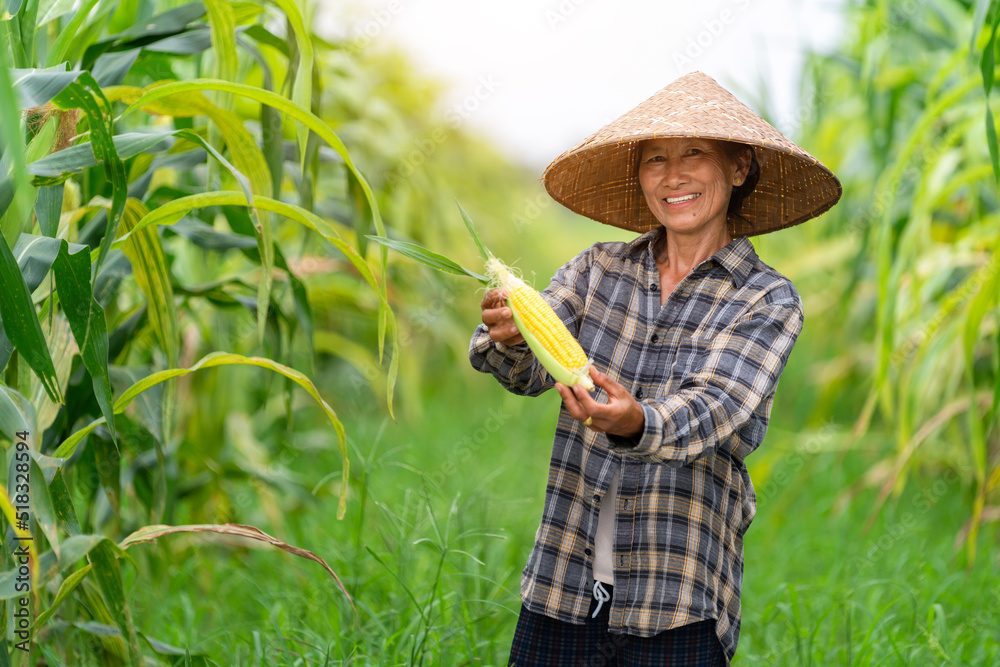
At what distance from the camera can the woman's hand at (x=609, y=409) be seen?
98cm

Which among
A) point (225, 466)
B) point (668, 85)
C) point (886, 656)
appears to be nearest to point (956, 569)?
point (886, 656)

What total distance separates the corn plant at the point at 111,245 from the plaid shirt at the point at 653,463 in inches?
11.5

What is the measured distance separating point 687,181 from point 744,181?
0.16 meters

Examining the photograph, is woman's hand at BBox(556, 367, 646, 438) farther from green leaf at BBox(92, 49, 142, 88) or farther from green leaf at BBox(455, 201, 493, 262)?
green leaf at BBox(92, 49, 142, 88)

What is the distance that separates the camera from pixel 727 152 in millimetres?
1247

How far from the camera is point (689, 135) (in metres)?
1.10

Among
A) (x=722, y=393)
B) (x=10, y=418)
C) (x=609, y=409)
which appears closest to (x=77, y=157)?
(x=10, y=418)

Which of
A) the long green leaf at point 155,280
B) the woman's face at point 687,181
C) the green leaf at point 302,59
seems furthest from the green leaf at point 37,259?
the woman's face at point 687,181

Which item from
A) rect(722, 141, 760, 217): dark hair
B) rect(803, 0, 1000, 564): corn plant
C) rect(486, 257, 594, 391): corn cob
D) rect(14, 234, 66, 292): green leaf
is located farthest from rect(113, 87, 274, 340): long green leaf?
rect(803, 0, 1000, 564): corn plant

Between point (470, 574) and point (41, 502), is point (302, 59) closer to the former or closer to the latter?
point (41, 502)

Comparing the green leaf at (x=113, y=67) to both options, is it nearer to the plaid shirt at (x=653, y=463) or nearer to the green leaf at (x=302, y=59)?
the green leaf at (x=302, y=59)

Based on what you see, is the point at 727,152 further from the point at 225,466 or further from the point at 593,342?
the point at 225,466

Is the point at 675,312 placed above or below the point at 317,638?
above

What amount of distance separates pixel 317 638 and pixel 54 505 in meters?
0.58
